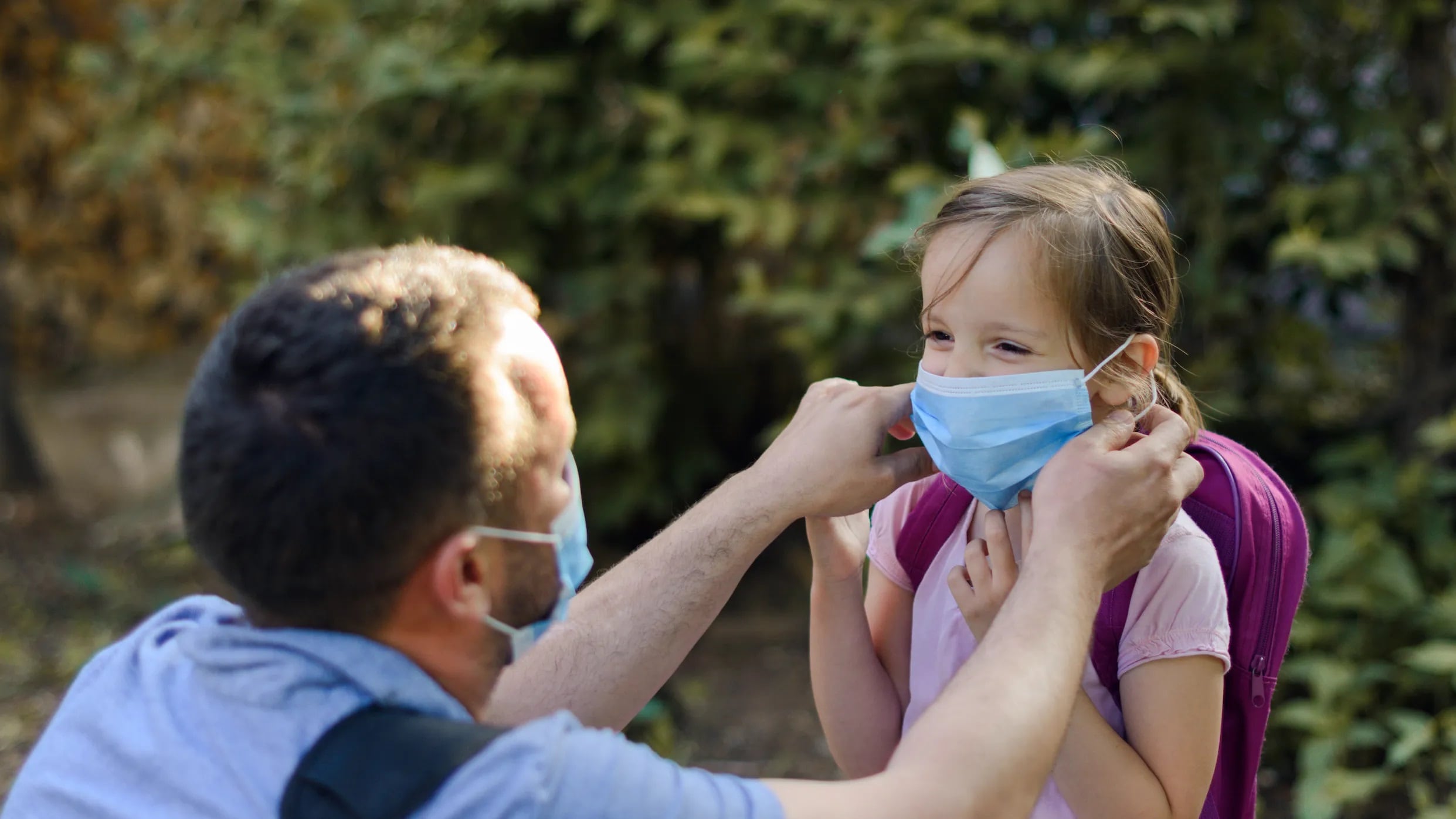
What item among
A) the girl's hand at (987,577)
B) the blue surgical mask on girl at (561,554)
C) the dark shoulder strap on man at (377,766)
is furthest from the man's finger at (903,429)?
the dark shoulder strap on man at (377,766)

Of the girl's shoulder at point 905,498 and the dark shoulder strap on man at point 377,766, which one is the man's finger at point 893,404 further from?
the dark shoulder strap on man at point 377,766

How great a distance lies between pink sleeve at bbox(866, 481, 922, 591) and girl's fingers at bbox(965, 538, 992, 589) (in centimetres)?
28

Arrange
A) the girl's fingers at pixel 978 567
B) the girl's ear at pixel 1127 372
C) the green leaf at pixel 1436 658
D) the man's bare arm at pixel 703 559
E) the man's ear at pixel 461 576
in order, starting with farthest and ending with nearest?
the green leaf at pixel 1436 658, the man's bare arm at pixel 703 559, the girl's ear at pixel 1127 372, the girl's fingers at pixel 978 567, the man's ear at pixel 461 576

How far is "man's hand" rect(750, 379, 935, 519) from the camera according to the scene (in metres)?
1.81

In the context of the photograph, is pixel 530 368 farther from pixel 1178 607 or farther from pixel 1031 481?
pixel 1178 607

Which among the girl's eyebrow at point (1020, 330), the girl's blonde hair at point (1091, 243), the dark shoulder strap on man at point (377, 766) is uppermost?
the girl's blonde hair at point (1091, 243)

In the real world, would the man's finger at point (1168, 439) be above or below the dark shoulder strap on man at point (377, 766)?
above

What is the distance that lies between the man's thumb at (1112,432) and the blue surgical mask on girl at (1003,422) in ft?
0.13

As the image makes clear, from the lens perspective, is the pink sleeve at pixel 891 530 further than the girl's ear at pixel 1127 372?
Yes

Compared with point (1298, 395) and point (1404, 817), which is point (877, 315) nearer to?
point (1298, 395)

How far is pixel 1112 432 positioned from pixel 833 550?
18.4 inches

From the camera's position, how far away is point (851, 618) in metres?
1.87

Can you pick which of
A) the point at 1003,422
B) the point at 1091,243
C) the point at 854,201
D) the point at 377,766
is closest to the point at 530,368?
the point at 377,766

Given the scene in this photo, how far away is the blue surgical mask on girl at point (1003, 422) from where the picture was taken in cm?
167
